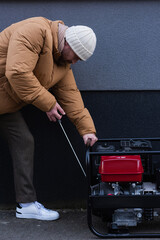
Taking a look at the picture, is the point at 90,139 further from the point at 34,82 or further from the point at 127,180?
the point at 34,82

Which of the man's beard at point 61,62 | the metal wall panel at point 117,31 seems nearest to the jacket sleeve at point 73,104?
the man's beard at point 61,62

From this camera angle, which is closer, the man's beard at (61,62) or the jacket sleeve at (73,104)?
the man's beard at (61,62)

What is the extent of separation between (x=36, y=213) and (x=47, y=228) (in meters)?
0.23

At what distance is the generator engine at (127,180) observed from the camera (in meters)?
3.15

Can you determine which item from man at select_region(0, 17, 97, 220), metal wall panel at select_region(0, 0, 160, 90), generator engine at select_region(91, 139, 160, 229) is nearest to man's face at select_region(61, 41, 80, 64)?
man at select_region(0, 17, 97, 220)

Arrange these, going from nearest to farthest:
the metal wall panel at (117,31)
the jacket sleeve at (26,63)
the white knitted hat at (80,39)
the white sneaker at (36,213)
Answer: the jacket sleeve at (26,63) < the white knitted hat at (80,39) < the white sneaker at (36,213) < the metal wall panel at (117,31)

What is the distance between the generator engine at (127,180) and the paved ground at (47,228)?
0.70 ft

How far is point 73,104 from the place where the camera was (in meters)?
3.64

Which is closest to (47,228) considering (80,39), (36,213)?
(36,213)

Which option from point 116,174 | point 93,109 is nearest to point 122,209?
point 116,174

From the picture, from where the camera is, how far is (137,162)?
3.14 m

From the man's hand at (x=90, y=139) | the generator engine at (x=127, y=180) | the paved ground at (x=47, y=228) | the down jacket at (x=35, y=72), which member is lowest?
the paved ground at (x=47, y=228)

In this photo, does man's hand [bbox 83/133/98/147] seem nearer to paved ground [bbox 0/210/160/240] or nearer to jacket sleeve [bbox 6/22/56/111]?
jacket sleeve [bbox 6/22/56/111]

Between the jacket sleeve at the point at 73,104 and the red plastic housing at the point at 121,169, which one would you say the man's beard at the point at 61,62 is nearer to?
the jacket sleeve at the point at 73,104
